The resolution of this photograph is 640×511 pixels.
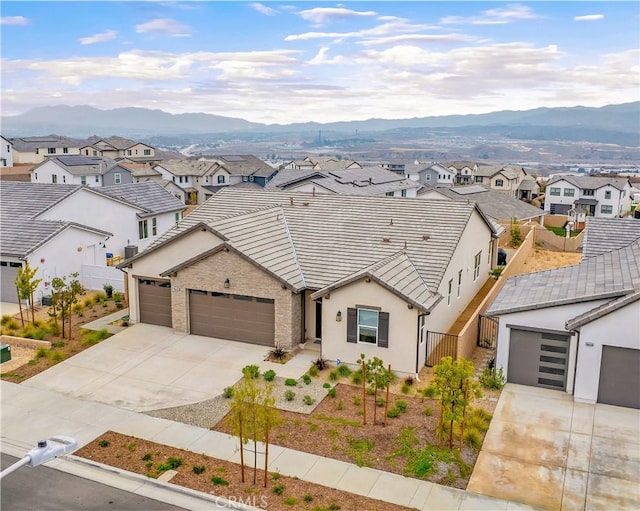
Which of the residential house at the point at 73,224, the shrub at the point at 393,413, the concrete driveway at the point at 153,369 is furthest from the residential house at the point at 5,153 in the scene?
the shrub at the point at 393,413

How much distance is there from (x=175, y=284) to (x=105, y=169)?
56.1 metres

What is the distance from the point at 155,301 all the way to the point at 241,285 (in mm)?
4617

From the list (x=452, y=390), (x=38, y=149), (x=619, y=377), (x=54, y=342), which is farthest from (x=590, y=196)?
(x=38, y=149)

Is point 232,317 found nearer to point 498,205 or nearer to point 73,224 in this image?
point 73,224

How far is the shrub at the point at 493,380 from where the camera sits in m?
18.7

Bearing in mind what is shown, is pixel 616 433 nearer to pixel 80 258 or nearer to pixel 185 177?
pixel 80 258

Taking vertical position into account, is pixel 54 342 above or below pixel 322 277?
below

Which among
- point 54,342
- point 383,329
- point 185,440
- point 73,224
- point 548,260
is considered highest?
point 73,224

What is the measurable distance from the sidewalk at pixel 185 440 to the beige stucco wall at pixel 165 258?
662cm

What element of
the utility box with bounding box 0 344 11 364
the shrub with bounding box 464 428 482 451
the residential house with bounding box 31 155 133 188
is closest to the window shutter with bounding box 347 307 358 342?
the shrub with bounding box 464 428 482 451

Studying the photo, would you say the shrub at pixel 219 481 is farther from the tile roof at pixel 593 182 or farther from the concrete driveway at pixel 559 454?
the tile roof at pixel 593 182

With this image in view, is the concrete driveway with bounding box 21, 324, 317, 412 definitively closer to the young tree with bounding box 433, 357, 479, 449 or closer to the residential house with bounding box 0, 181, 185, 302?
the young tree with bounding box 433, 357, 479, 449

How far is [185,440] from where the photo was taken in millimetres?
15430

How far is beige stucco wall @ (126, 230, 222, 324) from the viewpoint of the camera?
23.6 m
